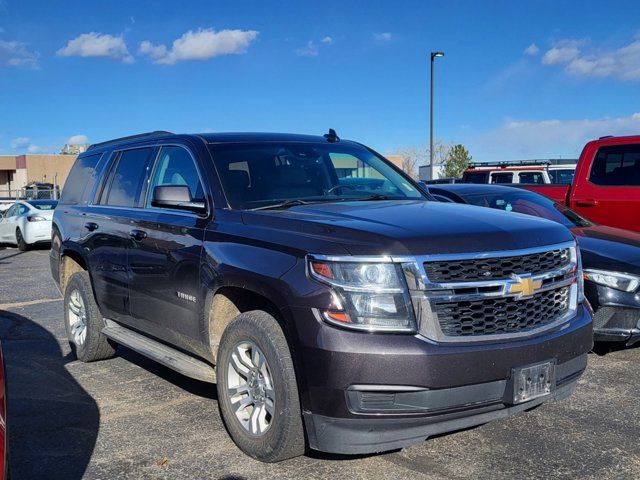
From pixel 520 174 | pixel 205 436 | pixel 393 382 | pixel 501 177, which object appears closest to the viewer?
pixel 393 382

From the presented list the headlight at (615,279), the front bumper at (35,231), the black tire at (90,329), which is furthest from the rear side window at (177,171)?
the front bumper at (35,231)

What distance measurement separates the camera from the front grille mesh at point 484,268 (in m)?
3.29

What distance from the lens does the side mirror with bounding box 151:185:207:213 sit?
4.37m

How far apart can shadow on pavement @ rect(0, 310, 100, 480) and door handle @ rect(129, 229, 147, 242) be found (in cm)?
129

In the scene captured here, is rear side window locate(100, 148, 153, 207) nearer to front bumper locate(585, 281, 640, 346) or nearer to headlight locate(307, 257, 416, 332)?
headlight locate(307, 257, 416, 332)

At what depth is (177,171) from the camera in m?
4.98

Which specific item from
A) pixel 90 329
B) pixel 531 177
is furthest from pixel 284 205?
pixel 531 177

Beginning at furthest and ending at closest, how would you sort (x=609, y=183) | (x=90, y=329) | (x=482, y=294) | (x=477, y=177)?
(x=477, y=177) < (x=609, y=183) < (x=90, y=329) < (x=482, y=294)

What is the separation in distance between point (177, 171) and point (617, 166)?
6442mm

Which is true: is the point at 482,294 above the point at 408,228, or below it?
below

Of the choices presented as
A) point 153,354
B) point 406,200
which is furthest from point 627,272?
point 153,354

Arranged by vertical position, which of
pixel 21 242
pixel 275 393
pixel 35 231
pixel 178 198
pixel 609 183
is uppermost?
pixel 178 198

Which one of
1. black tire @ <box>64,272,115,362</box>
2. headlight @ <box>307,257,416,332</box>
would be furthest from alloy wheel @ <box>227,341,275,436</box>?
black tire @ <box>64,272,115,362</box>

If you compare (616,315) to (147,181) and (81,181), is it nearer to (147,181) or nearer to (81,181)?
(147,181)
